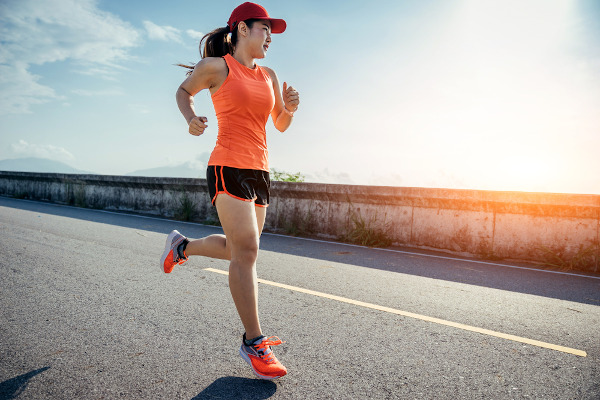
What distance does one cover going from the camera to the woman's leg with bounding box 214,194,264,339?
7.97ft

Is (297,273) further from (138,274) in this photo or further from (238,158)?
(238,158)

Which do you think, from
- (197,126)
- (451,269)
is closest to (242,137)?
(197,126)

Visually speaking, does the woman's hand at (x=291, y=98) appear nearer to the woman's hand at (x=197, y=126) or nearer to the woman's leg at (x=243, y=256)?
the woman's hand at (x=197, y=126)

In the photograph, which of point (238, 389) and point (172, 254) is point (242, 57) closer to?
point (172, 254)

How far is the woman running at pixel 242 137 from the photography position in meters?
2.43

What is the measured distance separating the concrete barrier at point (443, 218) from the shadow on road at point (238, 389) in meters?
5.47

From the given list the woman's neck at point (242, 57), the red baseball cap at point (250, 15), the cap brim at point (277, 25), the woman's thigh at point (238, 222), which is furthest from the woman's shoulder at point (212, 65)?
the woman's thigh at point (238, 222)

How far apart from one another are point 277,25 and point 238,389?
2.17 m

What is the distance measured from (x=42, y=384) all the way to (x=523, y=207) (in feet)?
21.3

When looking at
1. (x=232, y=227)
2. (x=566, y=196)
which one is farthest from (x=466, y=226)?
(x=232, y=227)

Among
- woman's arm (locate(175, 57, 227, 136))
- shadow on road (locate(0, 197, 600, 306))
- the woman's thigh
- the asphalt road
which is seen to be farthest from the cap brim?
shadow on road (locate(0, 197, 600, 306))

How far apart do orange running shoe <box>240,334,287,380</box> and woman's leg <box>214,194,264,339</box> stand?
0.07 m

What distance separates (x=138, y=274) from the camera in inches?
183

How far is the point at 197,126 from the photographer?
2.43 metres
